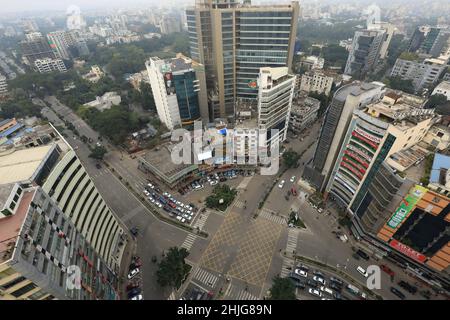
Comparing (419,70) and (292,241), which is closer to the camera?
(292,241)

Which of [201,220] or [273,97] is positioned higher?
[273,97]

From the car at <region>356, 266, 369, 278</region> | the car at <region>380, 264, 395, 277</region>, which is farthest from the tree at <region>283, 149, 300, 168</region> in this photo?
the car at <region>380, 264, 395, 277</region>

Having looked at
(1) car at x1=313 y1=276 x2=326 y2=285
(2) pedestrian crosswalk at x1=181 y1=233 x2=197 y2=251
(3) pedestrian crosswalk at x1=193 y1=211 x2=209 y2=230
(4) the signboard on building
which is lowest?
(1) car at x1=313 y1=276 x2=326 y2=285

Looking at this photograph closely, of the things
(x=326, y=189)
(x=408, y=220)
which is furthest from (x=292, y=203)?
(x=408, y=220)

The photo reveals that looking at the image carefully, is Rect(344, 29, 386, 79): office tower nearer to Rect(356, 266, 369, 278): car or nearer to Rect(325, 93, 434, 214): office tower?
Rect(325, 93, 434, 214): office tower

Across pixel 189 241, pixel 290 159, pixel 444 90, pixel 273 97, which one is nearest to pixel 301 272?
pixel 189 241

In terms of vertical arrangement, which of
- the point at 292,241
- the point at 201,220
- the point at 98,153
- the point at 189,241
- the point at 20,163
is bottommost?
the point at 292,241

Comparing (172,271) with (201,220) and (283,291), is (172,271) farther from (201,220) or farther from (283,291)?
(283,291)
